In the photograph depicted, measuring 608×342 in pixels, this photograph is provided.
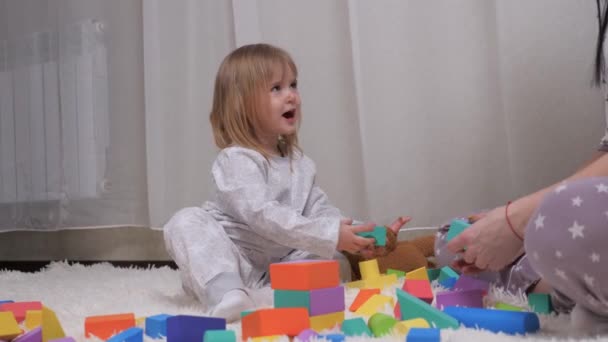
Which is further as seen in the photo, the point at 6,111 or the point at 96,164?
the point at 6,111

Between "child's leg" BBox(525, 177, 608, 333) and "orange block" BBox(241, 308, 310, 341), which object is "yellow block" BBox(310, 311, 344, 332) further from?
"child's leg" BBox(525, 177, 608, 333)

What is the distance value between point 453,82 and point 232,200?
596 mm

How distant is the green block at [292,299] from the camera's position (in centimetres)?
82

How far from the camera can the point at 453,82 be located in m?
1.47

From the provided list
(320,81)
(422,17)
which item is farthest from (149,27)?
(422,17)

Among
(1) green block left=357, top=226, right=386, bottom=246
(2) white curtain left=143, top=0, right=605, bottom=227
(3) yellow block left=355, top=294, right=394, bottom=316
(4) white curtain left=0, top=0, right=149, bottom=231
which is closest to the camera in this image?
(3) yellow block left=355, top=294, right=394, bottom=316

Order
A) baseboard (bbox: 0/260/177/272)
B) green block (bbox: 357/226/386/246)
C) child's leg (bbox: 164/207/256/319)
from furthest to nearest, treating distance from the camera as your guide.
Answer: baseboard (bbox: 0/260/177/272) < green block (bbox: 357/226/386/246) < child's leg (bbox: 164/207/256/319)

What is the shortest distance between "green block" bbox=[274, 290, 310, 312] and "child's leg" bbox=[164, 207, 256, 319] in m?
0.15

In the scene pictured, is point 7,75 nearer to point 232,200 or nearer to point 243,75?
point 243,75

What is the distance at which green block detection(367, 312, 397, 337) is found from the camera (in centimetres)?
75

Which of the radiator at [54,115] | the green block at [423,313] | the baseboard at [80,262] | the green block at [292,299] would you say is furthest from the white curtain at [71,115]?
the green block at [423,313]

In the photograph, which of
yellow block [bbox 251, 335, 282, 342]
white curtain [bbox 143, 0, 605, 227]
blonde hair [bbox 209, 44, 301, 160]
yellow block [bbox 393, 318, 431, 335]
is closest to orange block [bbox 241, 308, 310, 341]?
yellow block [bbox 251, 335, 282, 342]

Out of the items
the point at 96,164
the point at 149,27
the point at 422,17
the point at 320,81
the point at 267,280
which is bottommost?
the point at 267,280

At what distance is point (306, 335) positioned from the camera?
75cm
